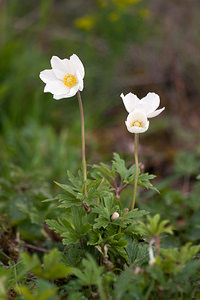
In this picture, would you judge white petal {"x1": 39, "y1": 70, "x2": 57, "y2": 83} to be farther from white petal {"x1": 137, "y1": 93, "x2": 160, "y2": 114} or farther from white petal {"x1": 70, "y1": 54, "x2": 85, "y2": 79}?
white petal {"x1": 137, "y1": 93, "x2": 160, "y2": 114}

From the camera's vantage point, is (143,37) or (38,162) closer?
(38,162)

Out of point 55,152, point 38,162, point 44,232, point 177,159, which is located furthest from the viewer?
point 55,152

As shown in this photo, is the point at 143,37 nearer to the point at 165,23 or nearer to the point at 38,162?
the point at 165,23

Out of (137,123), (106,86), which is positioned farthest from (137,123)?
(106,86)

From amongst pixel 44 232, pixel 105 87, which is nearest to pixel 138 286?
pixel 44 232

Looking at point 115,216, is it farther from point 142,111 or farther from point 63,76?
point 63,76

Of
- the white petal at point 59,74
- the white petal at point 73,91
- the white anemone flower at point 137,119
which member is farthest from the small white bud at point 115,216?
the white petal at point 59,74
